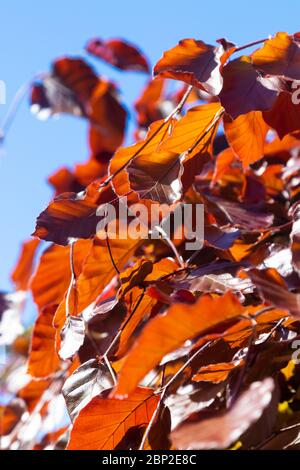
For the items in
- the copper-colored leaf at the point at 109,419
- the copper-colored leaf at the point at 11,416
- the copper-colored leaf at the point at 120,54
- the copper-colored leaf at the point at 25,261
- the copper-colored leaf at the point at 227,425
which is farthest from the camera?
the copper-colored leaf at the point at 120,54

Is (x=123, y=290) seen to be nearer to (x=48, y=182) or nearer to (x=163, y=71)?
(x=163, y=71)

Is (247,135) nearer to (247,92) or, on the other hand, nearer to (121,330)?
(247,92)

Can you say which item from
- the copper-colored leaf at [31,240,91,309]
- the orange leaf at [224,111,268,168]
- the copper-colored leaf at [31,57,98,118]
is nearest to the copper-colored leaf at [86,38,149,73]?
the copper-colored leaf at [31,57,98,118]

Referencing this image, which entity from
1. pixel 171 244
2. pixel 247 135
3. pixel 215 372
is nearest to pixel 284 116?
pixel 247 135

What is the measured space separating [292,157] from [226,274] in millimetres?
475

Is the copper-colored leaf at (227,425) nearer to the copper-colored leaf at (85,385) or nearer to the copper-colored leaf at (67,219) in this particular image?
the copper-colored leaf at (85,385)

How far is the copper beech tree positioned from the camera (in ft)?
1.59

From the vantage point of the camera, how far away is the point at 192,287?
58 cm

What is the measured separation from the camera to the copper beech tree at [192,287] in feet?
1.59

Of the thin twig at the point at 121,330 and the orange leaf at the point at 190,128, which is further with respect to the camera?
the orange leaf at the point at 190,128

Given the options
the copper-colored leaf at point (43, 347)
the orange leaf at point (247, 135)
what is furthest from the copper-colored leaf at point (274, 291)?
the copper-colored leaf at point (43, 347)

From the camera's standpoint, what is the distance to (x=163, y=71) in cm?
70

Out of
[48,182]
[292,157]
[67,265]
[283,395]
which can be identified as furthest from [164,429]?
[48,182]

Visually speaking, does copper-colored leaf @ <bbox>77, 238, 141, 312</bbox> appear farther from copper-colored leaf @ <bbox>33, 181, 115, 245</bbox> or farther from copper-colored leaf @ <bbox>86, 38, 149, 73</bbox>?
copper-colored leaf @ <bbox>86, 38, 149, 73</bbox>
